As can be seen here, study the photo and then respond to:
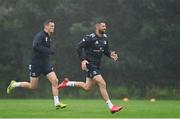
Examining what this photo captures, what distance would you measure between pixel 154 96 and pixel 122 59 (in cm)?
236

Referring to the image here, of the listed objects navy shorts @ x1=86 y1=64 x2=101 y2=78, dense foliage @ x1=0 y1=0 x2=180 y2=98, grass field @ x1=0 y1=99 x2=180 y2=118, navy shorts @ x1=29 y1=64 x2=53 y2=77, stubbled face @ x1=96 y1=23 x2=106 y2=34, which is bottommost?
grass field @ x1=0 y1=99 x2=180 y2=118

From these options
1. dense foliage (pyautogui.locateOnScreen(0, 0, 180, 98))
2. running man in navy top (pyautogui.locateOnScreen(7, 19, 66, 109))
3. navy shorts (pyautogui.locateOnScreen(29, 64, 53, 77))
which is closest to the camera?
running man in navy top (pyautogui.locateOnScreen(7, 19, 66, 109))

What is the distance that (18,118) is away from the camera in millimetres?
11562

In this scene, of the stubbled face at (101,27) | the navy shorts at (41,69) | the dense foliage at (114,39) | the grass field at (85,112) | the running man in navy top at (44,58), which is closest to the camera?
the grass field at (85,112)

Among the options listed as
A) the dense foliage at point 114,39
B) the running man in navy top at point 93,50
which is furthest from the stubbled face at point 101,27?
the dense foliage at point 114,39

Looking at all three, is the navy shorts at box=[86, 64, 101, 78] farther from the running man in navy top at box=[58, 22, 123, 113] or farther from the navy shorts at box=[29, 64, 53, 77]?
the navy shorts at box=[29, 64, 53, 77]

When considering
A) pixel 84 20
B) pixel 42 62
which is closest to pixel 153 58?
pixel 84 20

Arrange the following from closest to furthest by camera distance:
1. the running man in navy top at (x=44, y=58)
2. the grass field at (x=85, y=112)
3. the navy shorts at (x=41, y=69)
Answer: the grass field at (x=85, y=112) → the running man in navy top at (x=44, y=58) → the navy shorts at (x=41, y=69)

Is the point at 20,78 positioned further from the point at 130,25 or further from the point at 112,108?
the point at 112,108

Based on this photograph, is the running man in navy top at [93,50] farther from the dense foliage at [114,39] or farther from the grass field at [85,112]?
the dense foliage at [114,39]

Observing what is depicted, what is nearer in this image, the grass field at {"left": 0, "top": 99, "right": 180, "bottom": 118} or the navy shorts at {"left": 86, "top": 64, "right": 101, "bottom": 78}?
the grass field at {"left": 0, "top": 99, "right": 180, "bottom": 118}


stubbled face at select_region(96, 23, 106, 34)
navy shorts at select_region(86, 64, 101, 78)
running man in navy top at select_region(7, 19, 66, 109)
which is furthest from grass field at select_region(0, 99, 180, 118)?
stubbled face at select_region(96, 23, 106, 34)

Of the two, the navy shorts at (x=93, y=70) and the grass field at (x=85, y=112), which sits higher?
the navy shorts at (x=93, y=70)

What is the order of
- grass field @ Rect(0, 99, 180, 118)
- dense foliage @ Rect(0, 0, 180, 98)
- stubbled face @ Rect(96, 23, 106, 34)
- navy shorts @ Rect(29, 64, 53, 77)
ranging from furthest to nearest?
dense foliage @ Rect(0, 0, 180, 98)
navy shorts @ Rect(29, 64, 53, 77)
stubbled face @ Rect(96, 23, 106, 34)
grass field @ Rect(0, 99, 180, 118)
